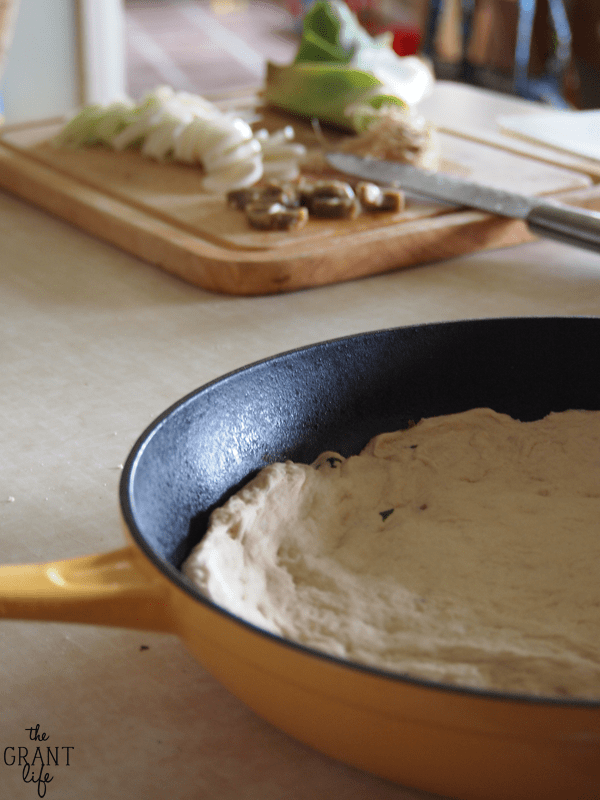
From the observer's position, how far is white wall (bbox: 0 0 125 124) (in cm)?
274

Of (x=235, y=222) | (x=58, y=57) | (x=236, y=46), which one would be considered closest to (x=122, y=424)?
(x=235, y=222)

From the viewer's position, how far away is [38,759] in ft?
1.40

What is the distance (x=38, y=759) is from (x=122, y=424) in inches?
14.5

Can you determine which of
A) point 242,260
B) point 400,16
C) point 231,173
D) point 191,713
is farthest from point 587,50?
point 400,16

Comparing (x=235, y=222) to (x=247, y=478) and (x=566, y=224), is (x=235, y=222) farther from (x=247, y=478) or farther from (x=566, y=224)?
(x=247, y=478)

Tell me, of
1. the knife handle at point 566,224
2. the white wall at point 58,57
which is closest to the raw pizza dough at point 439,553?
the knife handle at point 566,224

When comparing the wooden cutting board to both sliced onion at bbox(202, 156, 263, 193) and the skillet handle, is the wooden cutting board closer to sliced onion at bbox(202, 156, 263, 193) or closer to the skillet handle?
sliced onion at bbox(202, 156, 263, 193)

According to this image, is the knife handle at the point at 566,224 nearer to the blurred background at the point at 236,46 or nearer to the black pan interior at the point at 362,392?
the black pan interior at the point at 362,392

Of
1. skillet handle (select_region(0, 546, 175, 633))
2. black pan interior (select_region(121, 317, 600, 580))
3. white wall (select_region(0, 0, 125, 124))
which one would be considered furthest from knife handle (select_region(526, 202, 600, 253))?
white wall (select_region(0, 0, 125, 124))

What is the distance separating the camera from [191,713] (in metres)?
0.46

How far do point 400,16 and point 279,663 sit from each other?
6.79 metres

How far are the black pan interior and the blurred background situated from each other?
1.23m

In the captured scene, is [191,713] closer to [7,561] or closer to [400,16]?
[7,561]

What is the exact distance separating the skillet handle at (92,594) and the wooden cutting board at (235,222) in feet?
2.20
